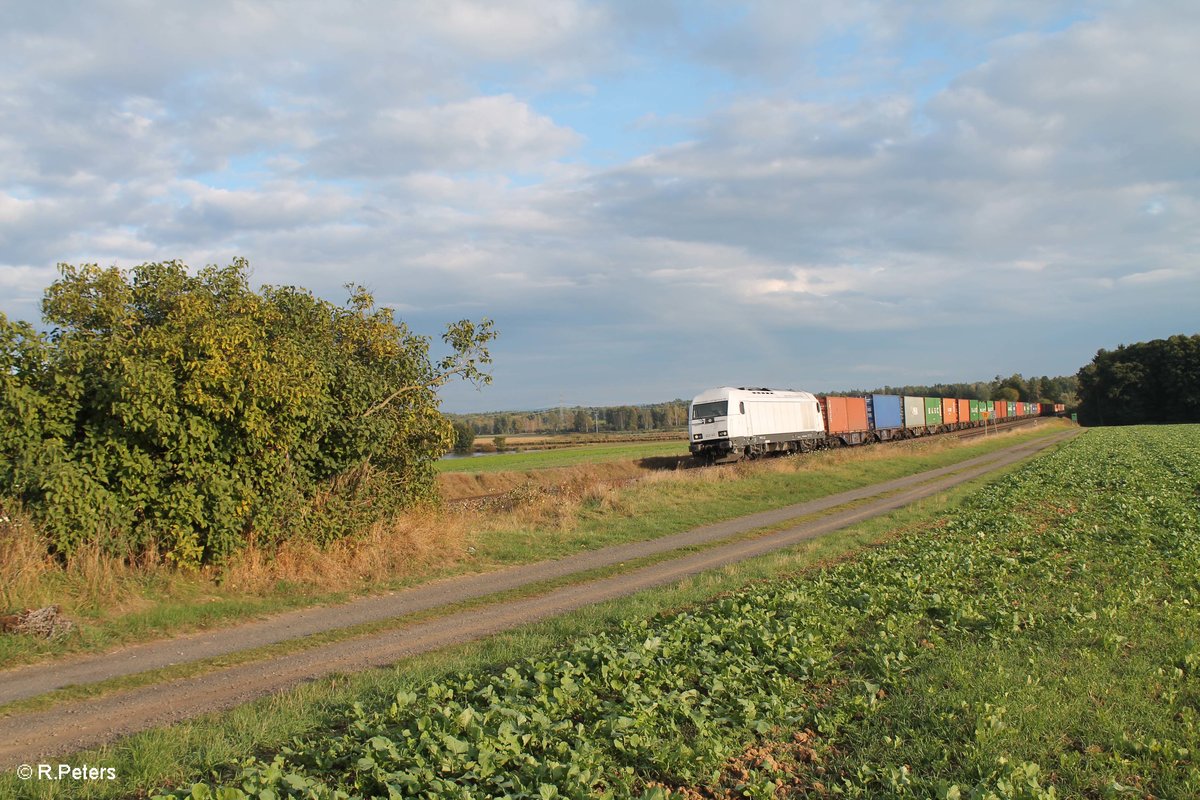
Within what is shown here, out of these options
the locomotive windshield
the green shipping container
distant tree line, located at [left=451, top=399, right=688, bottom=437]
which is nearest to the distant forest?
distant tree line, located at [left=451, top=399, right=688, bottom=437]

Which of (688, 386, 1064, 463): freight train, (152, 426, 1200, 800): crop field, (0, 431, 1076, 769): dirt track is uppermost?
(688, 386, 1064, 463): freight train

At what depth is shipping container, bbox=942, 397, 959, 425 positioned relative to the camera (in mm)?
74688

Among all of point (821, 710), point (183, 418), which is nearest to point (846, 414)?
point (183, 418)

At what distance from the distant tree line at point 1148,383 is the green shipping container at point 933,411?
52438 mm

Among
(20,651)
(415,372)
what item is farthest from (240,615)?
(415,372)

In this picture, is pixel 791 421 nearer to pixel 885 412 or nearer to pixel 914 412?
pixel 885 412

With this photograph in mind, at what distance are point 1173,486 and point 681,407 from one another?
489ft

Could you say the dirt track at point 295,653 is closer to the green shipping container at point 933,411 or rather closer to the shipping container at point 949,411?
the green shipping container at point 933,411

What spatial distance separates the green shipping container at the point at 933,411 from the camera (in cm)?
6897

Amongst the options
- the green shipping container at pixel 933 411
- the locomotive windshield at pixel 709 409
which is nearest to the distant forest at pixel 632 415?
the green shipping container at pixel 933 411

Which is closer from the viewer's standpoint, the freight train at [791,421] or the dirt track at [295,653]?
the dirt track at [295,653]

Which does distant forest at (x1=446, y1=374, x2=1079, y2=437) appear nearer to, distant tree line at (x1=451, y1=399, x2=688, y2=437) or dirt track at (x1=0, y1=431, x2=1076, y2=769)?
distant tree line at (x1=451, y1=399, x2=688, y2=437)

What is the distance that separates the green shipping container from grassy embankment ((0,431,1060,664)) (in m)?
49.4

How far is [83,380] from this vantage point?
10.5 metres
